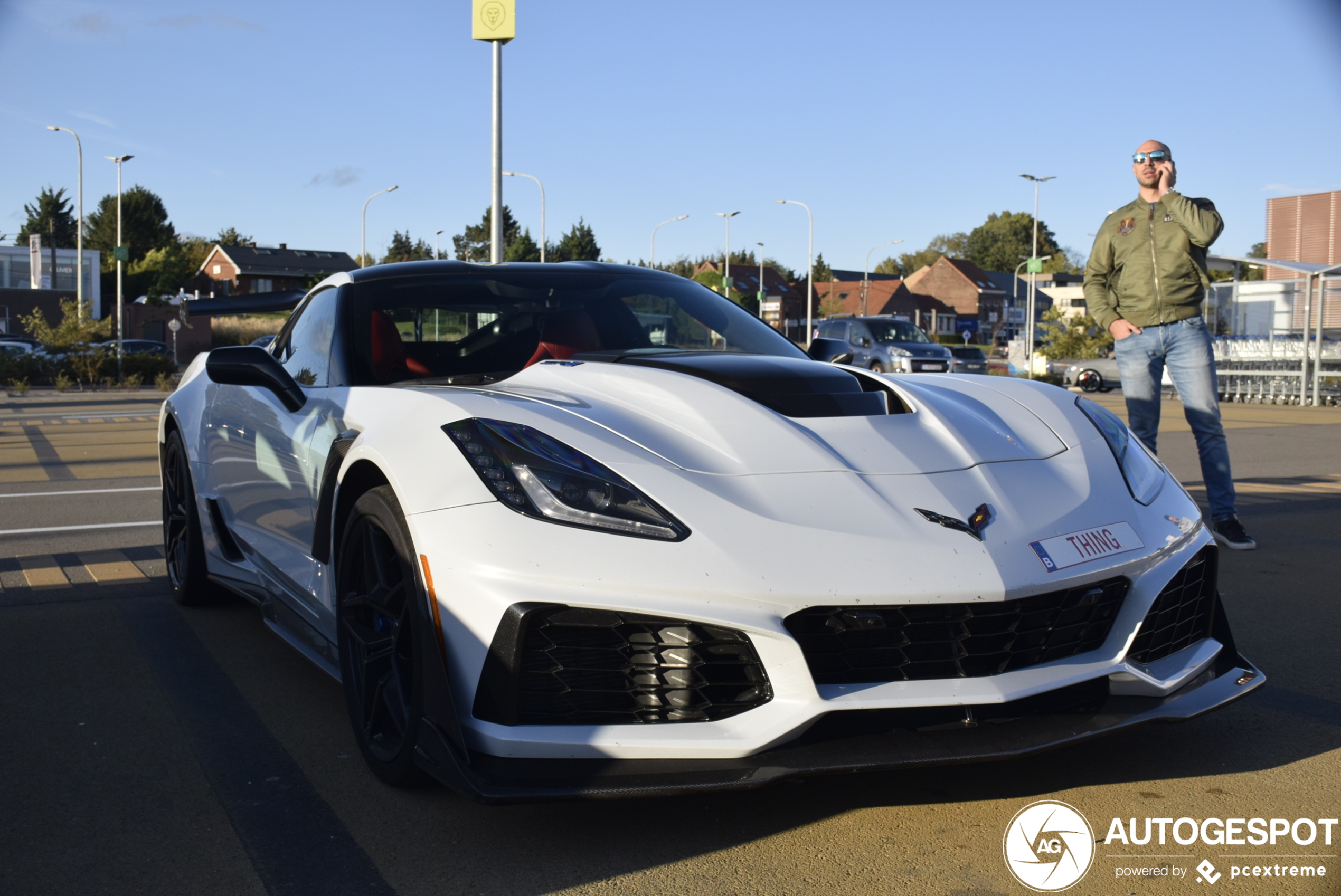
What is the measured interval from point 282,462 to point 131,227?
90384 millimetres

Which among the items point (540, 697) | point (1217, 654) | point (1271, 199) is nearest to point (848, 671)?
point (540, 697)

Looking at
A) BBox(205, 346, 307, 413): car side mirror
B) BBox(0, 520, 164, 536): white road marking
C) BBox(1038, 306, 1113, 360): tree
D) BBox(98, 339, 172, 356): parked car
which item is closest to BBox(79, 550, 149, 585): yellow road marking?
BBox(0, 520, 164, 536): white road marking

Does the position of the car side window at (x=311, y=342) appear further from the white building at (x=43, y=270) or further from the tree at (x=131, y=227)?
the tree at (x=131, y=227)

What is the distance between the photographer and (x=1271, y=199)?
4144 cm

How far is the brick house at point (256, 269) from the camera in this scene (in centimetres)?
9181

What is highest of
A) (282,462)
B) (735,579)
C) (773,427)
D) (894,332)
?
(894,332)

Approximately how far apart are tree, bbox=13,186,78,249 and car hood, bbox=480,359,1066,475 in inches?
3822

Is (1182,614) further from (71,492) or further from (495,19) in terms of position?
(495,19)

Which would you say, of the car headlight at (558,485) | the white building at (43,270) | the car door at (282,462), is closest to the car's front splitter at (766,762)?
the car headlight at (558,485)

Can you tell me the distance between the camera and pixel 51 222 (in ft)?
288

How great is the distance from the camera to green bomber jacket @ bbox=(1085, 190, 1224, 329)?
18.7 ft

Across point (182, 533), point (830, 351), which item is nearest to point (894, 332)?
point (830, 351)

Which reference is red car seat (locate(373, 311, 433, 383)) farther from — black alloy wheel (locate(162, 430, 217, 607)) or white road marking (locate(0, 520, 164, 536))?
white road marking (locate(0, 520, 164, 536))

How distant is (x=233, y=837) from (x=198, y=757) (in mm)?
599
